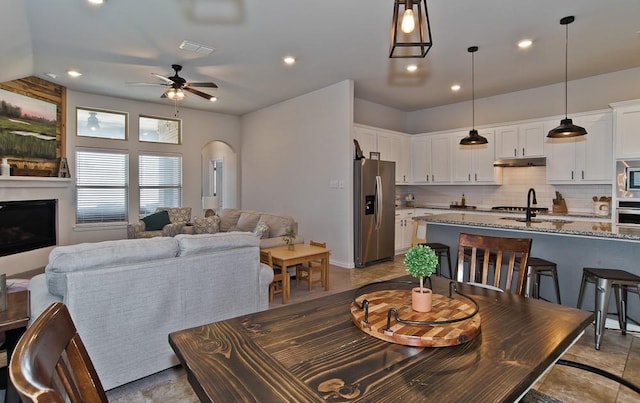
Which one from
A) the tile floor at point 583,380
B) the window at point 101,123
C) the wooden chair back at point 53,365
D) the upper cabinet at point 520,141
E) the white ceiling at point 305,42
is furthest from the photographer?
the window at point 101,123

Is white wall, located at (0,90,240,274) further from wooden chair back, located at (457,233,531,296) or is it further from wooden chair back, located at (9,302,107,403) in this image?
wooden chair back, located at (457,233,531,296)

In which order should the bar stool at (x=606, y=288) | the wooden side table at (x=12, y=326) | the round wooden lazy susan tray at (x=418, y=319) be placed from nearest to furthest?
1. the round wooden lazy susan tray at (x=418, y=319)
2. the wooden side table at (x=12, y=326)
3. the bar stool at (x=606, y=288)

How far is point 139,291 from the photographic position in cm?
224

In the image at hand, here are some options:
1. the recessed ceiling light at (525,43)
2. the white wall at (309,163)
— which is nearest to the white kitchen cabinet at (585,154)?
the recessed ceiling light at (525,43)

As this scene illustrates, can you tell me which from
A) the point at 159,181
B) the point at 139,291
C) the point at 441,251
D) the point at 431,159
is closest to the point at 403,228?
the point at 431,159

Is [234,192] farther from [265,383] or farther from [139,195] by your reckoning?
[265,383]

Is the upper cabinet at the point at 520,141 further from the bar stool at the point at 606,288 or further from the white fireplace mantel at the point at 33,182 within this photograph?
the white fireplace mantel at the point at 33,182

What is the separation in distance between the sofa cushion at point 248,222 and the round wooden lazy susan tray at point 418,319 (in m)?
4.36

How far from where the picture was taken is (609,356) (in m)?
2.65

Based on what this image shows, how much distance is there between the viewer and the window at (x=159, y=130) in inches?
277

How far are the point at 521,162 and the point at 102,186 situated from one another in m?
7.69

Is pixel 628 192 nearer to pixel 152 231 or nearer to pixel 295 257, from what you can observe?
pixel 295 257

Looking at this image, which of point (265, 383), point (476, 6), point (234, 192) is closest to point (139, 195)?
point (234, 192)

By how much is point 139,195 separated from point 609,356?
7.48m
